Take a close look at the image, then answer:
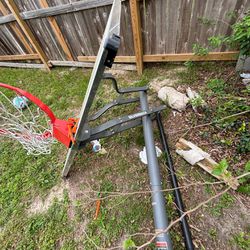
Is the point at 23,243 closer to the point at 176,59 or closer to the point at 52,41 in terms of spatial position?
the point at 176,59

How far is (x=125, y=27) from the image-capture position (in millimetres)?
2752

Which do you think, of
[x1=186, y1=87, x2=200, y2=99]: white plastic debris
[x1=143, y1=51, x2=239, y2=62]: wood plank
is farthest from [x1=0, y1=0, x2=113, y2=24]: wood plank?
[x1=186, y1=87, x2=200, y2=99]: white plastic debris

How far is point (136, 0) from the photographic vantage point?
236 cm

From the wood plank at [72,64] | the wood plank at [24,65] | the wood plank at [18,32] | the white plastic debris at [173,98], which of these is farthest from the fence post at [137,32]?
the wood plank at [18,32]

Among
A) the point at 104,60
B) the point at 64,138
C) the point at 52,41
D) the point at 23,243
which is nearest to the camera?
the point at 104,60

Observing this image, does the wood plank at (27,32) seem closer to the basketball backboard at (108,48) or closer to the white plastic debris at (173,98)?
the white plastic debris at (173,98)

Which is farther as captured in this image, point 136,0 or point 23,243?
point 136,0

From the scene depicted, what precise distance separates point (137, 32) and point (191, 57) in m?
0.92

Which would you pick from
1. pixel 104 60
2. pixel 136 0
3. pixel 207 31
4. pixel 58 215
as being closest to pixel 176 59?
pixel 207 31

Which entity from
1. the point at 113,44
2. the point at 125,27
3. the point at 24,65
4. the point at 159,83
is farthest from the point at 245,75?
the point at 24,65

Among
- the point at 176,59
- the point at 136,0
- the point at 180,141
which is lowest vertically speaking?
the point at 180,141

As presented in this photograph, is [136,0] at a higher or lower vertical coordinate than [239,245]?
higher

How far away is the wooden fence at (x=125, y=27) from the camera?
2.31 meters

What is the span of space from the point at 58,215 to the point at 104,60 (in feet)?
5.80
